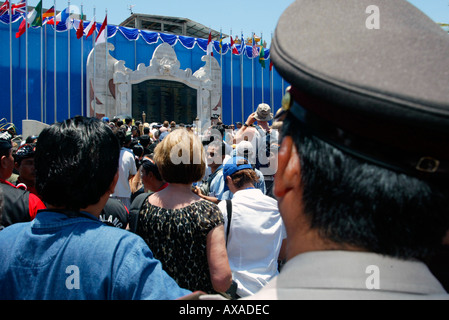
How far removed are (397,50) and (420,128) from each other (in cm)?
16

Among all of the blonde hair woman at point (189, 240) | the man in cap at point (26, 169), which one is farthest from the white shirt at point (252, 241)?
the man in cap at point (26, 169)

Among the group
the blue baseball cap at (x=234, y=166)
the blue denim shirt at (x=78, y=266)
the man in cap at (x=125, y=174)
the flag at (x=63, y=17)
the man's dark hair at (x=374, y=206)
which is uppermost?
the flag at (x=63, y=17)

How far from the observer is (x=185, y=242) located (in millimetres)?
1892

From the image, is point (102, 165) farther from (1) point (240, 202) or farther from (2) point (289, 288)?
(1) point (240, 202)

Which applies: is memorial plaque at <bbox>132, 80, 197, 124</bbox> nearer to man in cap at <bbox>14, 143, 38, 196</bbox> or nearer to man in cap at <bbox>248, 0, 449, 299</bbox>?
man in cap at <bbox>14, 143, 38, 196</bbox>

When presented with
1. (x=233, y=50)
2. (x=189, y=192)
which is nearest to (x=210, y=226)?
(x=189, y=192)

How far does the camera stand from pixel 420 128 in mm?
661

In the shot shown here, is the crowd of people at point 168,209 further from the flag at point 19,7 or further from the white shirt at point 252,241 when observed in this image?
the flag at point 19,7

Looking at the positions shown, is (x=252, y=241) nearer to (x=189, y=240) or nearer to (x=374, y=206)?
(x=189, y=240)

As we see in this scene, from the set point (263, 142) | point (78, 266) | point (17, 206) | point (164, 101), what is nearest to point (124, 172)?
point (263, 142)

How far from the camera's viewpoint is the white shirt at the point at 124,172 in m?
4.91

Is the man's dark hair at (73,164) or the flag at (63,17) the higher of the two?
the flag at (63,17)

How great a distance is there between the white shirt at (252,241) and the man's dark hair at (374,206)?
158 centimetres

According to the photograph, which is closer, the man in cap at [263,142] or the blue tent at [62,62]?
the man in cap at [263,142]
